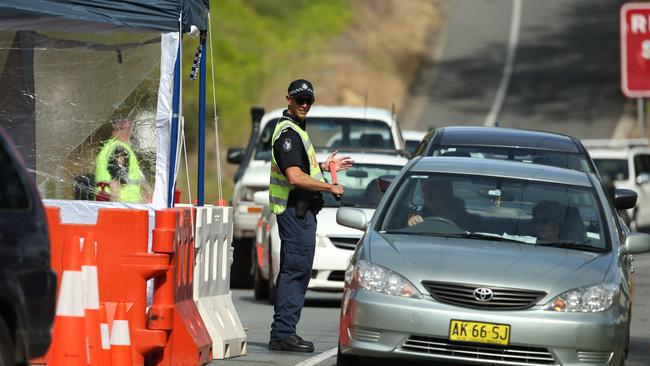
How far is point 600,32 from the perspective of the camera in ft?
184

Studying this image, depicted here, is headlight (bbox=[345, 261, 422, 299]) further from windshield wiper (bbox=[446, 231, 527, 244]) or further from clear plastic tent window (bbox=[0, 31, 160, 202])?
clear plastic tent window (bbox=[0, 31, 160, 202])

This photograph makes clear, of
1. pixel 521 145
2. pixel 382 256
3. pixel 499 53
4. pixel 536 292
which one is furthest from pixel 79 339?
pixel 499 53

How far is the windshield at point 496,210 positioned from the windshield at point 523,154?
265 cm

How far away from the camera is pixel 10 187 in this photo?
7926mm

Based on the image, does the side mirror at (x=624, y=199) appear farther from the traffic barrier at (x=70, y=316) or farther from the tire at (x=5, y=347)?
the tire at (x=5, y=347)

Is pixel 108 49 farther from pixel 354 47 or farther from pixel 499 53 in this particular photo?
pixel 499 53

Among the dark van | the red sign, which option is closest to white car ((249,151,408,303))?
the dark van

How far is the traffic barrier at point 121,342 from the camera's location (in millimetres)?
9586

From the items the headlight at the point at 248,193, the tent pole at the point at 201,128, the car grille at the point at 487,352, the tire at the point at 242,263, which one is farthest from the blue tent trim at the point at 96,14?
the tire at the point at 242,263

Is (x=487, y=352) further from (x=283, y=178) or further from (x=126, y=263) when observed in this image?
(x=283, y=178)

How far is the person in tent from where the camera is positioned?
1379 cm

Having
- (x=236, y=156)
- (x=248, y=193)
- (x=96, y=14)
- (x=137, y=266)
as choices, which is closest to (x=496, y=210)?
(x=137, y=266)

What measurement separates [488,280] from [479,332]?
35 cm

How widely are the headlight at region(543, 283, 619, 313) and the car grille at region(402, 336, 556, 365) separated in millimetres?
296
